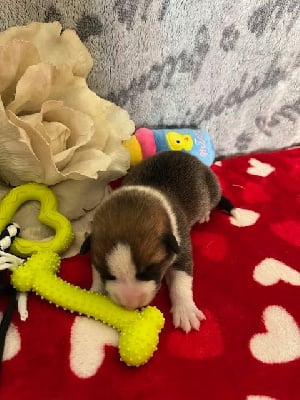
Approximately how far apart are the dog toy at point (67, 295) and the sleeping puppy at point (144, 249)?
0.04m

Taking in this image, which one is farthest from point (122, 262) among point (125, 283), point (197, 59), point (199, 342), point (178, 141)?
point (197, 59)

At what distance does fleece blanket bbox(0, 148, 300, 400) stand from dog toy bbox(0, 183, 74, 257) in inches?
2.6

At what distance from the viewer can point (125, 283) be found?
1137 mm

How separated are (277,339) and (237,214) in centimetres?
57

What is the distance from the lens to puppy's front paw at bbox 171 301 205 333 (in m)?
1.18

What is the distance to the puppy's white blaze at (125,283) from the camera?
1.12 metres

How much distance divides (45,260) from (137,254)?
283mm

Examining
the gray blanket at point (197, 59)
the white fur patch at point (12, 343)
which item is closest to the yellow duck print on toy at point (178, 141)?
the gray blanket at point (197, 59)

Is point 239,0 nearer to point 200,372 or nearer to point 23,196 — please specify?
point 23,196

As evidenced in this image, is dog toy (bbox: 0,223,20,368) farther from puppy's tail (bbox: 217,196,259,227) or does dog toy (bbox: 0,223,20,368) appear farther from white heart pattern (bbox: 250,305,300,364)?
puppy's tail (bbox: 217,196,259,227)

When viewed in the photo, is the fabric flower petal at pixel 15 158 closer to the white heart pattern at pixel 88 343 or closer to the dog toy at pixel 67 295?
the dog toy at pixel 67 295

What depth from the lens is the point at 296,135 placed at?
7.29 ft

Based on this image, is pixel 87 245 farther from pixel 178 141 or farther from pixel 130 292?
pixel 178 141

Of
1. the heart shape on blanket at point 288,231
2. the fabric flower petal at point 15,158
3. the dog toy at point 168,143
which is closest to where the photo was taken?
the fabric flower petal at point 15,158
